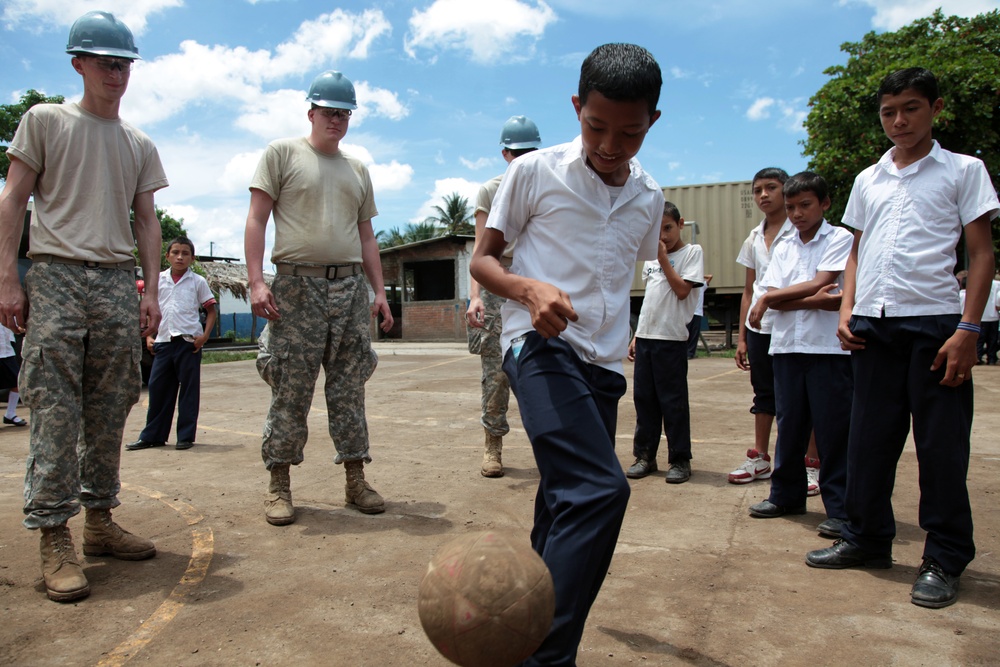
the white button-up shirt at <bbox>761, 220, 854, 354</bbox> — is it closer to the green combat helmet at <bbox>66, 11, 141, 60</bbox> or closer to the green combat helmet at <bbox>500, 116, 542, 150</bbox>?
the green combat helmet at <bbox>500, 116, 542, 150</bbox>

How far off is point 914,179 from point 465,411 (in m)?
6.47

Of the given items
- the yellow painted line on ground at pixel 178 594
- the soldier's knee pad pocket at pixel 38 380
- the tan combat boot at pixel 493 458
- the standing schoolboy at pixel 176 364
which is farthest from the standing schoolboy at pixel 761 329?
the standing schoolboy at pixel 176 364

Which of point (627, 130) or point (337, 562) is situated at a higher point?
point (627, 130)

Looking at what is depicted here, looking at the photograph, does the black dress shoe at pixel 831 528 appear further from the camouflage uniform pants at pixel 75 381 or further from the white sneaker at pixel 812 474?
the camouflage uniform pants at pixel 75 381

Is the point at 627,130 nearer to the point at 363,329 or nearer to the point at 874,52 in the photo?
the point at 363,329

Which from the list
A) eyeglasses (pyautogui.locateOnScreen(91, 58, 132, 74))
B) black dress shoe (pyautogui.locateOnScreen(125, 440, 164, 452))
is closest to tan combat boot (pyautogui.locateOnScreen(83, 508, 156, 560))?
eyeglasses (pyautogui.locateOnScreen(91, 58, 132, 74))

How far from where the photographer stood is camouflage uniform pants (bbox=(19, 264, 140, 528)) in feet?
11.6

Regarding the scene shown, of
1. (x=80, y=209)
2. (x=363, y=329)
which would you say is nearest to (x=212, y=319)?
(x=363, y=329)

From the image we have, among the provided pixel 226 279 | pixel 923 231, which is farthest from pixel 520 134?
pixel 226 279

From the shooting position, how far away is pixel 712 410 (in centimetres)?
916

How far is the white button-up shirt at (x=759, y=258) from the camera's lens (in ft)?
16.3

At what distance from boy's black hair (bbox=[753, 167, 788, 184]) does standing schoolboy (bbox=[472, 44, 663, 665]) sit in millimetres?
2750

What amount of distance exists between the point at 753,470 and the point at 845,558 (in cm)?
177

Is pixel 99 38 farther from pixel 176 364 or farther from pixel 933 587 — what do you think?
pixel 933 587
